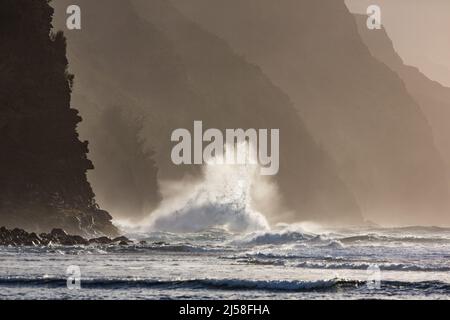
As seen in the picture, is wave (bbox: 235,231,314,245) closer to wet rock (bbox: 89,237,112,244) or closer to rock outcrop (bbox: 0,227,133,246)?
rock outcrop (bbox: 0,227,133,246)

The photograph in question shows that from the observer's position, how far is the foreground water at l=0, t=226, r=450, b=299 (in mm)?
33125

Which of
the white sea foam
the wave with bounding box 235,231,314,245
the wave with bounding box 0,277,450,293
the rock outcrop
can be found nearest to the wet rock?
the rock outcrop

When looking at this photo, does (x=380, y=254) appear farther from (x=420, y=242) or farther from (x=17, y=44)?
(x=17, y=44)

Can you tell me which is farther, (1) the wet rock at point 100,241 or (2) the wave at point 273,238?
(2) the wave at point 273,238

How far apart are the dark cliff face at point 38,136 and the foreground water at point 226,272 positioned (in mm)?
8887

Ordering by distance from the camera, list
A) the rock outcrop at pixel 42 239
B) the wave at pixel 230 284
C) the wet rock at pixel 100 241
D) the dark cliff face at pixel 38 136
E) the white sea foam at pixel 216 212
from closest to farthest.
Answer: the wave at pixel 230 284 < the rock outcrop at pixel 42 239 < the wet rock at pixel 100 241 < the dark cliff face at pixel 38 136 < the white sea foam at pixel 216 212

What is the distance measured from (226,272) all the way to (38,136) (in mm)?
29017

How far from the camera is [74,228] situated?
64.6 meters

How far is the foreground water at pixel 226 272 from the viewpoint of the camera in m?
33.1

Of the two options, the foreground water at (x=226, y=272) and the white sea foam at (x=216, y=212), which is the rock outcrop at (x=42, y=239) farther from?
the white sea foam at (x=216, y=212)

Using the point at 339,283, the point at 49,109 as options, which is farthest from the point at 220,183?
the point at 339,283

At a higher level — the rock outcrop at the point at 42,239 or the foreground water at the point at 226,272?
the rock outcrop at the point at 42,239

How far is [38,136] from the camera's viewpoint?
217 feet

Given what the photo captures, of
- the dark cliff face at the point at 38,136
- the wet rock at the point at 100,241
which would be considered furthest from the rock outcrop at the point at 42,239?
the dark cliff face at the point at 38,136
